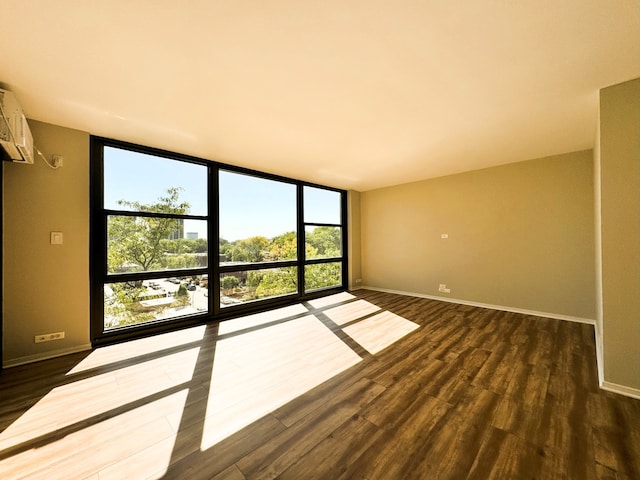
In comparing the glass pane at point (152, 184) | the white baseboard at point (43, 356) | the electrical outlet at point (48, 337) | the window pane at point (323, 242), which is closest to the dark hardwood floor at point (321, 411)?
the white baseboard at point (43, 356)

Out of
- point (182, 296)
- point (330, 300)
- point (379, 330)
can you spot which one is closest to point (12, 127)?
point (182, 296)

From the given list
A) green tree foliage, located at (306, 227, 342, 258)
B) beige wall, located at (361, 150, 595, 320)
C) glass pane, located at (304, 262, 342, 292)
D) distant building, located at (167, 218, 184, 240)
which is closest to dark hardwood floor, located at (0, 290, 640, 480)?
beige wall, located at (361, 150, 595, 320)

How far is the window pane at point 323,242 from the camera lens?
562 centimetres

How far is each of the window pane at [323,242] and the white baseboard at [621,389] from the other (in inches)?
176

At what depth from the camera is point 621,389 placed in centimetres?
208

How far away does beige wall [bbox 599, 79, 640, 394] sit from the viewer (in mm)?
2059

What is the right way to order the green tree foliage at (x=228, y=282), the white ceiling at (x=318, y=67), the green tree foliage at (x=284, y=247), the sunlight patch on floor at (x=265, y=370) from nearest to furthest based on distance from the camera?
the white ceiling at (x=318, y=67)
the sunlight patch on floor at (x=265, y=370)
the green tree foliage at (x=228, y=282)
the green tree foliage at (x=284, y=247)

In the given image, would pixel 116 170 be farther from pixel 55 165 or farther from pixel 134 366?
pixel 134 366

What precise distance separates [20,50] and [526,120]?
465 centimetres

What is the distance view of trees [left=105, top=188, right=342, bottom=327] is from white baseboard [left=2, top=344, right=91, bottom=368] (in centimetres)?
39

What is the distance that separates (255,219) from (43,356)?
3.16 meters

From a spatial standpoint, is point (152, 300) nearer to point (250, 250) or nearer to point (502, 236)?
point (250, 250)

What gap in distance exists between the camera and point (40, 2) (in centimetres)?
141

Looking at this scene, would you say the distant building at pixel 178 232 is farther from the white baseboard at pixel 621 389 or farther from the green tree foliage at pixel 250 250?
the white baseboard at pixel 621 389
